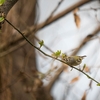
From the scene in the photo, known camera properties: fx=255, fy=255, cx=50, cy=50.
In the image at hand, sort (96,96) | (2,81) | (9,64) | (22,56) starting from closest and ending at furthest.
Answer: (96,96), (2,81), (9,64), (22,56)

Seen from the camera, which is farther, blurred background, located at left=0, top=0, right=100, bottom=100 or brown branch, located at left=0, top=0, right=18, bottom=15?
blurred background, located at left=0, top=0, right=100, bottom=100

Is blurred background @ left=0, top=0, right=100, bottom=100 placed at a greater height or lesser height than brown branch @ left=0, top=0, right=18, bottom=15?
greater

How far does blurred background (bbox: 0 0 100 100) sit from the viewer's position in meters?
1.06

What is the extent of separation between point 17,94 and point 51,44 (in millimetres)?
312

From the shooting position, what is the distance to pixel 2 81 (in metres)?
1.16

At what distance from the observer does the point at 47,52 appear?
4.30 ft

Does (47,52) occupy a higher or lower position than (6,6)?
higher

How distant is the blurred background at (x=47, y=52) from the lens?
1.06 m

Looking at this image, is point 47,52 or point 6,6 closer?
point 6,6

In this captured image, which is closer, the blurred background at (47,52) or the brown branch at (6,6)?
the brown branch at (6,6)

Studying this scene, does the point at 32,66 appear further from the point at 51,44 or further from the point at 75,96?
the point at 75,96

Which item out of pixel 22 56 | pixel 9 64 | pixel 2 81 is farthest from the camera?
pixel 22 56

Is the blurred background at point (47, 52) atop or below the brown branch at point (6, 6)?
atop

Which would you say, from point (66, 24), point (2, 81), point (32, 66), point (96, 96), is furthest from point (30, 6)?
point (96, 96)
